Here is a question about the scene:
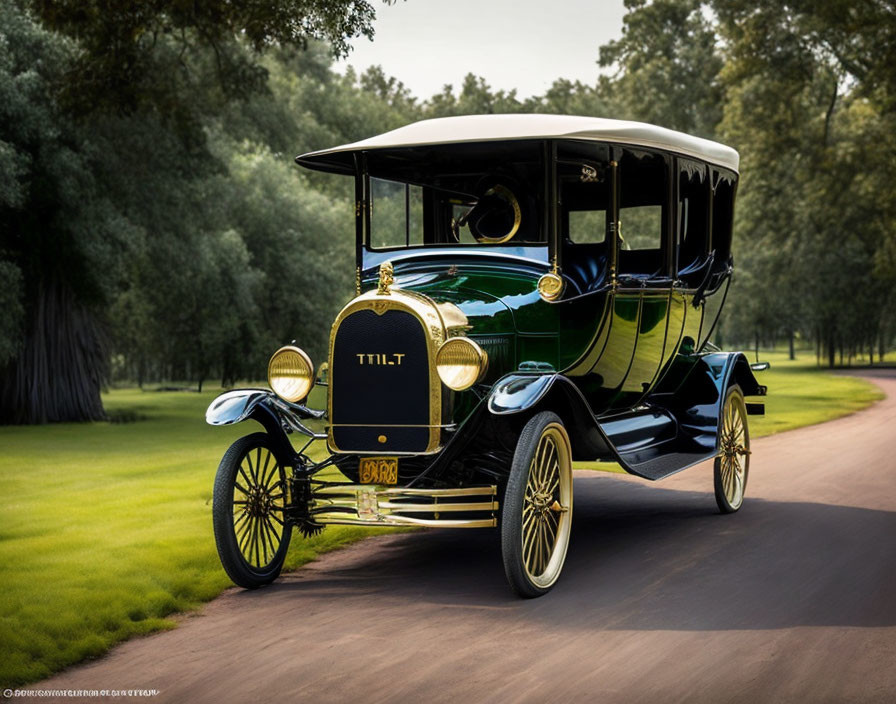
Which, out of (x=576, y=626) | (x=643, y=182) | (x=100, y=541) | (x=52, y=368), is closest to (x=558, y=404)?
(x=576, y=626)

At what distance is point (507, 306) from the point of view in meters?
7.82

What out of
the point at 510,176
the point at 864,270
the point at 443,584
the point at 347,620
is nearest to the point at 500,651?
the point at 347,620

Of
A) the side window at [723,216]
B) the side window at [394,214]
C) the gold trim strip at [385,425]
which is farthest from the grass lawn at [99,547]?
the side window at [723,216]

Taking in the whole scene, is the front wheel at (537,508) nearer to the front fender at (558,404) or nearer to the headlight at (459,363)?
the front fender at (558,404)

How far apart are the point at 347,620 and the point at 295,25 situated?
1307 centimetres

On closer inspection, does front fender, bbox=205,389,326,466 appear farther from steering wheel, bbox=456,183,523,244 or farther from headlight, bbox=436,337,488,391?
steering wheel, bbox=456,183,523,244

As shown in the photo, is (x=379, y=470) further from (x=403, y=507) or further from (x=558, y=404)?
(x=558, y=404)

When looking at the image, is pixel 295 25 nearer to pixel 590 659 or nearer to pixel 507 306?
pixel 507 306

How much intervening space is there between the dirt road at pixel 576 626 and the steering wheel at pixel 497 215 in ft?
7.83

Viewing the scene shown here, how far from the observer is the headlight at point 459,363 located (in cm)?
689

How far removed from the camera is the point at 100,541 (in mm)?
8789

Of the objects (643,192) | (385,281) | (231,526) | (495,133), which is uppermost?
(495,133)

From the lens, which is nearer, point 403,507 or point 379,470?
point 403,507

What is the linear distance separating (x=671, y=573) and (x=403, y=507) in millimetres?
1893
